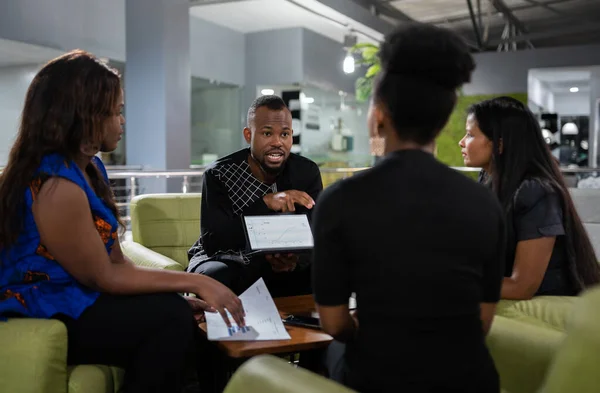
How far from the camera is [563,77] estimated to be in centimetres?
1145

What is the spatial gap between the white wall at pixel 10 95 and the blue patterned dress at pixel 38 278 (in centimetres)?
483

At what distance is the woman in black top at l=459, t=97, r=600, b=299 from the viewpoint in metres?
1.95

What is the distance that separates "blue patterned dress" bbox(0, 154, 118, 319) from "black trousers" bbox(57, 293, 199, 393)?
4 centimetres

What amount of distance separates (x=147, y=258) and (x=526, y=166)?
176cm

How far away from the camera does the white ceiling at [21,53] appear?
574cm

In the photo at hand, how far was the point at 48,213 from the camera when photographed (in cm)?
164

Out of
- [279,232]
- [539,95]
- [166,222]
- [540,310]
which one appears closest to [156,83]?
[166,222]

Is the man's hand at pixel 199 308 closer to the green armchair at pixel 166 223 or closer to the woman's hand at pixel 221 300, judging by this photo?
the woman's hand at pixel 221 300

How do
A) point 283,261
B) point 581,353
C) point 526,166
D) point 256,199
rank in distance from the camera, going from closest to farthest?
1. point 581,353
2. point 526,166
3. point 283,261
4. point 256,199

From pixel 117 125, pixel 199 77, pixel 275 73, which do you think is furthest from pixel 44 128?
pixel 275 73

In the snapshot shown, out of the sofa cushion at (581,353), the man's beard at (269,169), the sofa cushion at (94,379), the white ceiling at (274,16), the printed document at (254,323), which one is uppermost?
the white ceiling at (274,16)

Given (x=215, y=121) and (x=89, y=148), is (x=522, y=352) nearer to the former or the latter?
(x=89, y=148)

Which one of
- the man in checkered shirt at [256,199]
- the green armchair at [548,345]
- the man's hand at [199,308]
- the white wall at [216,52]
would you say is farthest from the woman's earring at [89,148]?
the white wall at [216,52]

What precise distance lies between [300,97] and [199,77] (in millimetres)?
1681
